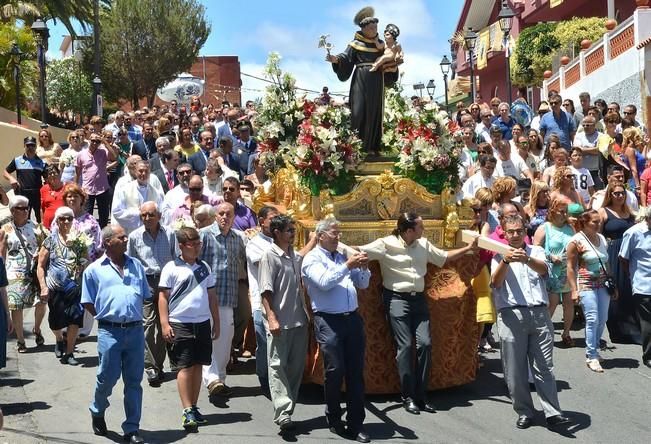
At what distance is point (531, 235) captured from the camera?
11.5 m

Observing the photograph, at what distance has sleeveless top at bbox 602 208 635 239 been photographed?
11.0 m

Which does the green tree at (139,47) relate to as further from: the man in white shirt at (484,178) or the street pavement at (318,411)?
the street pavement at (318,411)

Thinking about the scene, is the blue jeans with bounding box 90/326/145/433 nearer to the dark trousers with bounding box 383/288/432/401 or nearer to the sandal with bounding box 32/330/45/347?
the dark trousers with bounding box 383/288/432/401

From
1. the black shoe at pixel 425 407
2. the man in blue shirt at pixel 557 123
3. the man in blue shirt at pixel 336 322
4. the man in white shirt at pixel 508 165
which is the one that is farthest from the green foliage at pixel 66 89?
the man in blue shirt at pixel 336 322

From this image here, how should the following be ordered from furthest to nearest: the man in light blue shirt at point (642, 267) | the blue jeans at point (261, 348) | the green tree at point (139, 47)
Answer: the green tree at point (139, 47), the man in light blue shirt at point (642, 267), the blue jeans at point (261, 348)

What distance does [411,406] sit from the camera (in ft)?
27.7

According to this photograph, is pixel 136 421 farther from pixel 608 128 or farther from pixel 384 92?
pixel 608 128

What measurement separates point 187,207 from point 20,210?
191 cm

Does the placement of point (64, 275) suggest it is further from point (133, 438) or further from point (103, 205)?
point (103, 205)

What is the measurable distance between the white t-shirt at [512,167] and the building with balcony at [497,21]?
660 inches

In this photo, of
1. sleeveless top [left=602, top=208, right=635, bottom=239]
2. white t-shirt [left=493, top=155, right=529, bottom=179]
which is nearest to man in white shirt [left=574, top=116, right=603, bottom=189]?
white t-shirt [left=493, top=155, right=529, bottom=179]

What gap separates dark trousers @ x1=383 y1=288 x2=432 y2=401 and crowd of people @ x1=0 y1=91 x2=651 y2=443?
12 mm

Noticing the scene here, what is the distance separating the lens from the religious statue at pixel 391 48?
928cm

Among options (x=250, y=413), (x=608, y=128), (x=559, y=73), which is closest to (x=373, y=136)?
(x=250, y=413)
